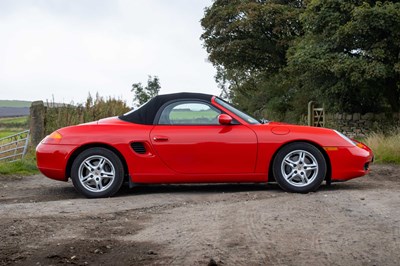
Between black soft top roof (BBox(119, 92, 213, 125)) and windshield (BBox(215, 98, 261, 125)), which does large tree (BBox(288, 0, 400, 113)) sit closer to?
windshield (BBox(215, 98, 261, 125))

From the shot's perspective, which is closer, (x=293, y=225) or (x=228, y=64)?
(x=293, y=225)

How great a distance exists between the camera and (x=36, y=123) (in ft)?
46.9

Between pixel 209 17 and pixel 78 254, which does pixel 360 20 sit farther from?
pixel 209 17

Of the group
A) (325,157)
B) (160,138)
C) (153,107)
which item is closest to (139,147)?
(160,138)

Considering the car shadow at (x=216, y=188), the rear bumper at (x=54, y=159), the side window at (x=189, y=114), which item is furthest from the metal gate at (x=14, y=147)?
the side window at (x=189, y=114)

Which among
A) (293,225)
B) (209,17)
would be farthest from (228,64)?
(293,225)

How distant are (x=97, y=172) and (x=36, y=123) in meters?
7.22

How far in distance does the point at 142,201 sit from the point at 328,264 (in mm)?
3487

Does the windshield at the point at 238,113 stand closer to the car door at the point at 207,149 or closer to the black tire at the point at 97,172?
the car door at the point at 207,149

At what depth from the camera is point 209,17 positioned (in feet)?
139

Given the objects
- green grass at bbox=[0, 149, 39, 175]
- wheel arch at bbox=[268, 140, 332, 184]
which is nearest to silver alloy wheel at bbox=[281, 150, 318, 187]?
wheel arch at bbox=[268, 140, 332, 184]

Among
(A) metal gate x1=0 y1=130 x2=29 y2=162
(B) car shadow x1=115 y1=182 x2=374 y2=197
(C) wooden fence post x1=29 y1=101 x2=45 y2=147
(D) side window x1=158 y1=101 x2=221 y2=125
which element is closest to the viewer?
(D) side window x1=158 y1=101 x2=221 y2=125

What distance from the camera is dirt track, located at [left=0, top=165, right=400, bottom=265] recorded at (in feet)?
14.4

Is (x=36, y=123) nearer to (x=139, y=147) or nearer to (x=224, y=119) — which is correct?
(x=139, y=147)
